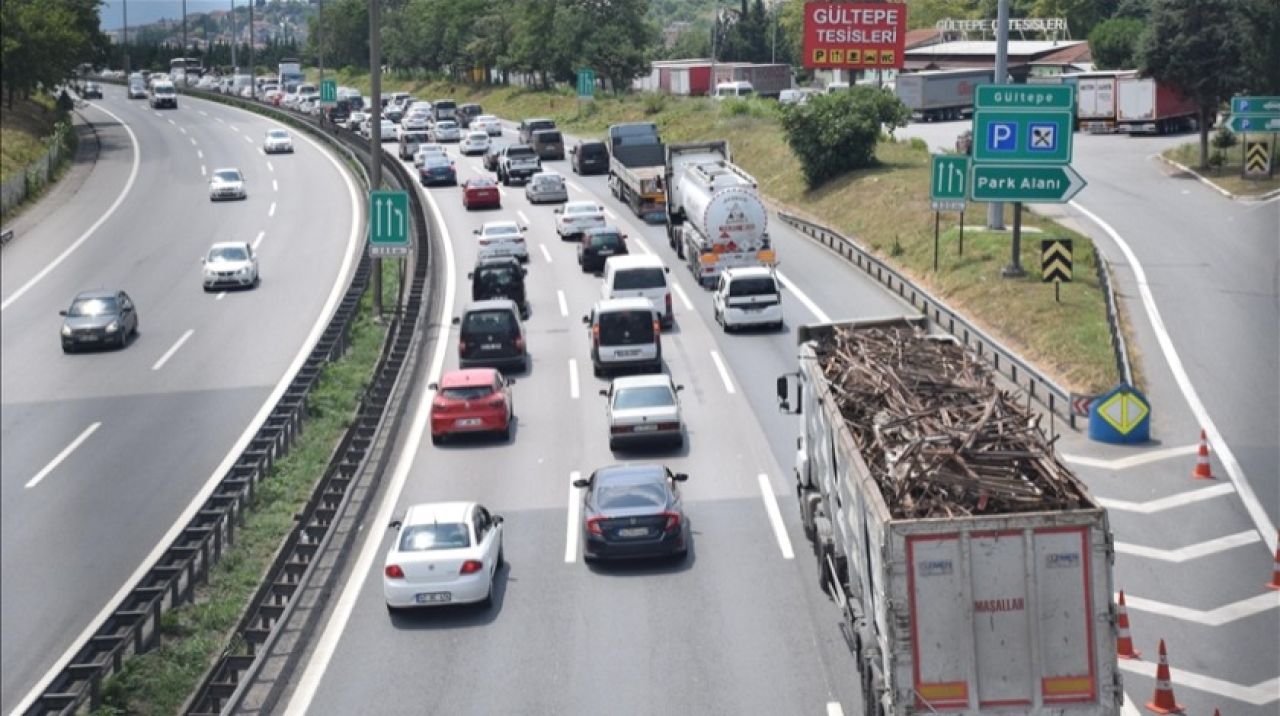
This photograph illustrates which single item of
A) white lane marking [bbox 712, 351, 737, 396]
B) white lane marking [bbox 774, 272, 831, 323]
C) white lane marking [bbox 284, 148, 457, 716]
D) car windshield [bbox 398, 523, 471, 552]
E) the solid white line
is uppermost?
white lane marking [bbox 774, 272, 831, 323]

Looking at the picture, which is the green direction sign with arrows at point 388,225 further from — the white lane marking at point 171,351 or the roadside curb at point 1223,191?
the roadside curb at point 1223,191

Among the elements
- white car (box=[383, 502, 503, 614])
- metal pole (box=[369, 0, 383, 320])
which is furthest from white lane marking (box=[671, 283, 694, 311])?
white car (box=[383, 502, 503, 614])

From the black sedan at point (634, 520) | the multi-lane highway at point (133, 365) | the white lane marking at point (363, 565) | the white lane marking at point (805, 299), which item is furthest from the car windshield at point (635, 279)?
the black sedan at point (634, 520)

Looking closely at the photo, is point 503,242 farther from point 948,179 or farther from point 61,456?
point 61,456

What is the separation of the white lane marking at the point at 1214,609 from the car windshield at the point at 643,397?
11.5 m

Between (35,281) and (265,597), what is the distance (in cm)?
3682

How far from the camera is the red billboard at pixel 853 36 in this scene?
239 feet

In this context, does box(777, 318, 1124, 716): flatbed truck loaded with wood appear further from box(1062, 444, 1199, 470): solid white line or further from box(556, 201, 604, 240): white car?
box(556, 201, 604, 240): white car

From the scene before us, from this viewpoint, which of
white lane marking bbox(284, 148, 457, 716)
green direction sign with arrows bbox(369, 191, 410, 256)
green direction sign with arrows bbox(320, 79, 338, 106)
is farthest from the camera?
green direction sign with arrows bbox(320, 79, 338, 106)

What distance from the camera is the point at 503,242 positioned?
54.2 m

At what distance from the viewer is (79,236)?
6372 cm

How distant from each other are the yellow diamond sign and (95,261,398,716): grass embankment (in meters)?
16.1

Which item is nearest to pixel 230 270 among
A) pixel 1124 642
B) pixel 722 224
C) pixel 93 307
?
pixel 93 307

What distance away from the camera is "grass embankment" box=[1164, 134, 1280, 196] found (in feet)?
199
